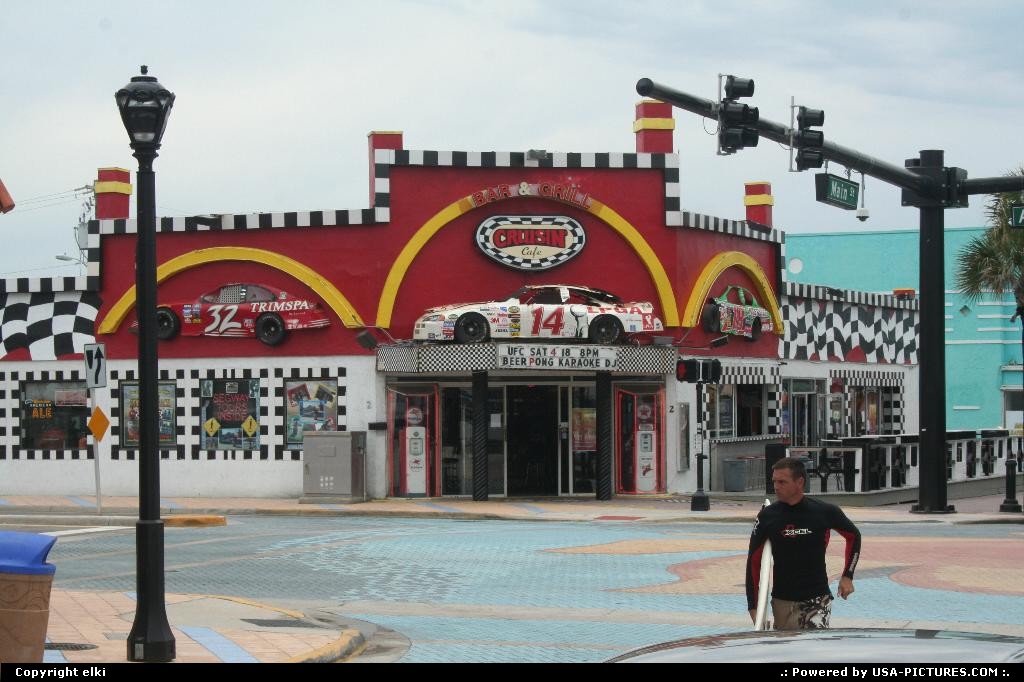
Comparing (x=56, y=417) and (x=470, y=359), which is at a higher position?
(x=470, y=359)

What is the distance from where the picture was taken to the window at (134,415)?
105 feet

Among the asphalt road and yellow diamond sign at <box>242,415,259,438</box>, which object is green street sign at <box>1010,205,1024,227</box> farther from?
yellow diamond sign at <box>242,415,259,438</box>

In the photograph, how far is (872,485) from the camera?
104 feet

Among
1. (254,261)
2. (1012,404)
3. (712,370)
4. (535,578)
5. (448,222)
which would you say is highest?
(448,222)

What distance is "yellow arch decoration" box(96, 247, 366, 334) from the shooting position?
3108 centimetres

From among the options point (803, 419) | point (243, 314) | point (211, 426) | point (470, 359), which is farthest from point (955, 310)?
point (211, 426)

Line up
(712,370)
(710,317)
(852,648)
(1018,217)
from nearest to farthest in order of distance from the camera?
1. (852,648)
2. (1018,217)
3. (712,370)
4. (710,317)

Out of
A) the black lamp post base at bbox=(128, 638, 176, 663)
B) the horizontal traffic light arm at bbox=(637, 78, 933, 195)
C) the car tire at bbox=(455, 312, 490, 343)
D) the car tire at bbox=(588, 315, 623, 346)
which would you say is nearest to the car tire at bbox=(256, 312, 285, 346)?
the car tire at bbox=(455, 312, 490, 343)

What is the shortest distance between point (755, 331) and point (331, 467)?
11.4 metres

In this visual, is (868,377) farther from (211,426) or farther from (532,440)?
(211,426)

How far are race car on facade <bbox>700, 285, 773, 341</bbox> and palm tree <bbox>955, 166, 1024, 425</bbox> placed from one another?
5.94m

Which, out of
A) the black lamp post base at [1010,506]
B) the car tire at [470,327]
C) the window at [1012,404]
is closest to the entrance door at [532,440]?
the car tire at [470,327]

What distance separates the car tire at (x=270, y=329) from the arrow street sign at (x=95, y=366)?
549cm

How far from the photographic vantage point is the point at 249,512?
28016 mm
